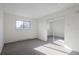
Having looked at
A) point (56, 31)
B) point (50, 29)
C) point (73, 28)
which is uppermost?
point (73, 28)

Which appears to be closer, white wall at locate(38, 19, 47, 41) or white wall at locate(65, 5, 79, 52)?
white wall at locate(65, 5, 79, 52)

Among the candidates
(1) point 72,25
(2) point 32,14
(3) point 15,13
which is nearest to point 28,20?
(2) point 32,14

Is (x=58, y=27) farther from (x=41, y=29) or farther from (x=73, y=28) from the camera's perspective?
(x=73, y=28)

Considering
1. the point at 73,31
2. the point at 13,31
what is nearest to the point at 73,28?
the point at 73,31

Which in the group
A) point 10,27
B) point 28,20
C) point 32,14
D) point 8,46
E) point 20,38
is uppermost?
point 32,14

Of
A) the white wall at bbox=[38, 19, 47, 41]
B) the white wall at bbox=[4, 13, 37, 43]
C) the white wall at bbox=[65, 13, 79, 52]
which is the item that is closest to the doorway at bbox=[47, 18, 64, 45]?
the white wall at bbox=[38, 19, 47, 41]

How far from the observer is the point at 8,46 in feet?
11.4

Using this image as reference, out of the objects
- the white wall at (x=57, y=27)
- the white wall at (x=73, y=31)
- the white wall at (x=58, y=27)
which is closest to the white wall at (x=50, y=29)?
the white wall at (x=57, y=27)

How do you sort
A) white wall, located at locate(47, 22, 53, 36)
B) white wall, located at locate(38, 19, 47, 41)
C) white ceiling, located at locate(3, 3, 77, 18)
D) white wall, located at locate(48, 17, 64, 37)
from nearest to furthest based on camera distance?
white ceiling, located at locate(3, 3, 77, 18) → white wall, located at locate(38, 19, 47, 41) → white wall, located at locate(48, 17, 64, 37) → white wall, located at locate(47, 22, 53, 36)

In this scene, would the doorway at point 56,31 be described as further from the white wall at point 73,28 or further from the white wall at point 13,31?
the white wall at point 13,31

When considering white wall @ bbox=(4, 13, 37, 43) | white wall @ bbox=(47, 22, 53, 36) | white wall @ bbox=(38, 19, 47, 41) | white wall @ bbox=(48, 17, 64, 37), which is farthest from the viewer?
white wall @ bbox=(47, 22, 53, 36)

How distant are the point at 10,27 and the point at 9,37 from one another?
16.0 inches

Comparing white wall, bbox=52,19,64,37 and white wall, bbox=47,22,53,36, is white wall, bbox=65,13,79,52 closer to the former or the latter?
white wall, bbox=52,19,64,37
